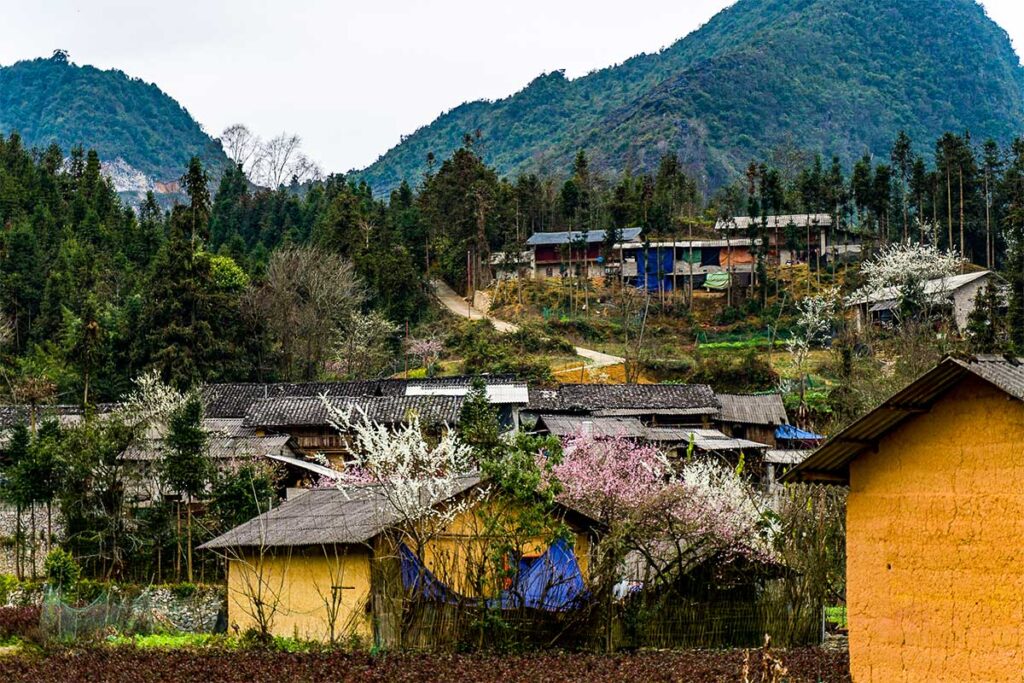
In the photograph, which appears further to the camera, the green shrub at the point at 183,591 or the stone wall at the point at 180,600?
the green shrub at the point at 183,591

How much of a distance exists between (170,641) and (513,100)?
145m

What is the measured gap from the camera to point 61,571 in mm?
25547

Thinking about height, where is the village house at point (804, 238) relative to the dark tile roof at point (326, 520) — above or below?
above

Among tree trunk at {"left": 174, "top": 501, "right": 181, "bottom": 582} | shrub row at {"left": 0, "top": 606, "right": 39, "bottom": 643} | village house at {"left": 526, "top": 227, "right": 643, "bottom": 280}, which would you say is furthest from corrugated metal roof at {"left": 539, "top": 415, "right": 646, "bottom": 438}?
village house at {"left": 526, "top": 227, "right": 643, "bottom": 280}

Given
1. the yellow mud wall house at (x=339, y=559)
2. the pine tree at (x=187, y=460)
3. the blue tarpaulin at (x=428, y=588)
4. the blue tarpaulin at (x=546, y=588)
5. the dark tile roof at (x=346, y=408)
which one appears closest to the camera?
the blue tarpaulin at (x=428, y=588)

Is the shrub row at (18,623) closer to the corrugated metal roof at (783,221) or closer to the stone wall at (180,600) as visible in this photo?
the stone wall at (180,600)

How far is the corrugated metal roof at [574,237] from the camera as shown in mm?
65688

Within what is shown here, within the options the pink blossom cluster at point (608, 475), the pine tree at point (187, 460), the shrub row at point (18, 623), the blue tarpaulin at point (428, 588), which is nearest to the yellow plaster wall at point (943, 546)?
the blue tarpaulin at point (428, 588)

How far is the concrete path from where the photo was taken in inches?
2162

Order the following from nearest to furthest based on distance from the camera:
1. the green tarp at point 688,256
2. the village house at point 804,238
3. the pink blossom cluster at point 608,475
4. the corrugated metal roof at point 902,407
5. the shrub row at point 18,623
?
the corrugated metal roof at point 902,407 < the shrub row at point 18,623 < the pink blossom cluster at point 608,475 < the village house at point 804,238 < the green tarp at point 688,256

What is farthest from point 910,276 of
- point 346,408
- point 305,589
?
point 305,589

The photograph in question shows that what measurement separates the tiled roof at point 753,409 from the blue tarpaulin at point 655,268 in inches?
781

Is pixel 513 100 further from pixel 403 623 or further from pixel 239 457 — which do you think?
pixel 403 623

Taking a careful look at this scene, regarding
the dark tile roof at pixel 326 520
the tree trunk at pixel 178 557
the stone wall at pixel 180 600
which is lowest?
the stone wall at pixel 180 600
